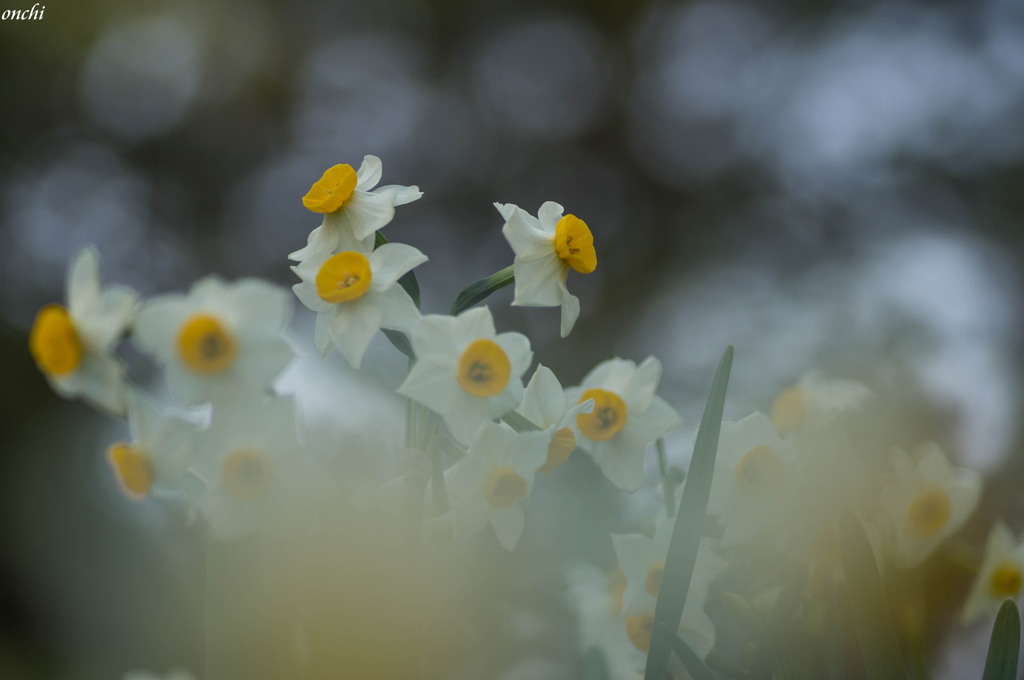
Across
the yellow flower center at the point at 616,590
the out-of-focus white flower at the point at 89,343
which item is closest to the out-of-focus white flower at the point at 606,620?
the yellow flower center at the point at 616,590

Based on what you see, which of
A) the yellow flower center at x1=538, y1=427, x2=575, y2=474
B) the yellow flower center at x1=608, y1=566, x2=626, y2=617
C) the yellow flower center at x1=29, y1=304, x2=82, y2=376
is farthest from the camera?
the yellow flower center at x1=608, y1=566, x2=626, y2=617

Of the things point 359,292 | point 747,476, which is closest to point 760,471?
point 747,476

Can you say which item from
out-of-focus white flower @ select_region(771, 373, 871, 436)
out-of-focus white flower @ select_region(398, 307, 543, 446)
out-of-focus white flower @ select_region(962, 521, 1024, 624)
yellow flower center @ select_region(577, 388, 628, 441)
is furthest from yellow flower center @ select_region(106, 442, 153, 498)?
out-of-focus white flower @ select_region(962, 521, 1024, 624)

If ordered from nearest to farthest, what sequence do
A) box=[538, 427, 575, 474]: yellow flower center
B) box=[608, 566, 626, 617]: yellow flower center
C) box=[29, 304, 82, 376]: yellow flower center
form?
box=[29, 304, 82, 376]: yellow flower center, box=[538, 427, 575, 474]: yellow flower center, box=[608, 566, 626, 617]: yellow flower center

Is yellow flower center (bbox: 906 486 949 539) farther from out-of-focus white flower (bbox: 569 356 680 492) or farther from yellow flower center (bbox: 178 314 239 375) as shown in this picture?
yellow flower center (bbox: 178 314 239 375)

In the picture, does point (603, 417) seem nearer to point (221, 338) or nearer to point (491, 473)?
point (491, 473)

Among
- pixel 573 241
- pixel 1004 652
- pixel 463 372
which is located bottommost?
pixel 1004 652
